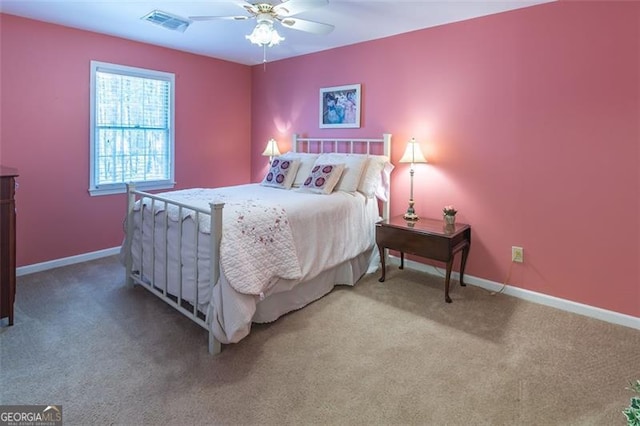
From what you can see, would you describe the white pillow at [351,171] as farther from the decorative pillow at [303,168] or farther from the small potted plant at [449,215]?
the small potted plant at [449,215]

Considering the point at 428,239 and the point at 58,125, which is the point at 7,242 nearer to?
the point at 58,125

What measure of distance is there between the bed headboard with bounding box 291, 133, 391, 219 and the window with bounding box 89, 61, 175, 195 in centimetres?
148

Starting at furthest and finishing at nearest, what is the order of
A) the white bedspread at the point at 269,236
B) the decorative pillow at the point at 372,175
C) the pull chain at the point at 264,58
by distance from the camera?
the pull chain at the point at 264,58 → the decorative pillow at the point at 372,175 → the white bedspread at the point at 269,236

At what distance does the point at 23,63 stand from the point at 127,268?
1.97 metres

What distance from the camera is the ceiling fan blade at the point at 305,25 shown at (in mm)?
2564

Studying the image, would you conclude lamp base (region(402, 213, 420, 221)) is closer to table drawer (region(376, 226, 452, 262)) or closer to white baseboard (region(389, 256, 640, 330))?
A: table drawer (region(376, 226, 452, 262))

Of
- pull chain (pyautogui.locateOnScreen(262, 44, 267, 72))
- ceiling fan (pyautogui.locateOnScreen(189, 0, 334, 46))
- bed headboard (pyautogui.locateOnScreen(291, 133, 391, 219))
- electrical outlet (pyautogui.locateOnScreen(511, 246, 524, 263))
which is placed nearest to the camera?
ceiling fan (pyautogui.locateOnScreen(189, 0, 334, 46))

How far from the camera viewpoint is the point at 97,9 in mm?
3062

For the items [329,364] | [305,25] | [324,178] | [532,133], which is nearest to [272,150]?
[324,178]

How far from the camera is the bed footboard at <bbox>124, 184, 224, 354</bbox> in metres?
2.20

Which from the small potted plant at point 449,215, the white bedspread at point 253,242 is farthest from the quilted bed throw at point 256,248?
the small potted plant at point 449,215

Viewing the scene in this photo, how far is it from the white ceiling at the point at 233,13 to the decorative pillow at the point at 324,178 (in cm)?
123

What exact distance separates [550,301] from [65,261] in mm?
4266

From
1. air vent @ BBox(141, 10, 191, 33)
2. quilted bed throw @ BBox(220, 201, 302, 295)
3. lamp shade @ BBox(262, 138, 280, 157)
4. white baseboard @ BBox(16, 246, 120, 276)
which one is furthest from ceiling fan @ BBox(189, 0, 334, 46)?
white baseboard @ BBox(16, 246, 120, 276)
